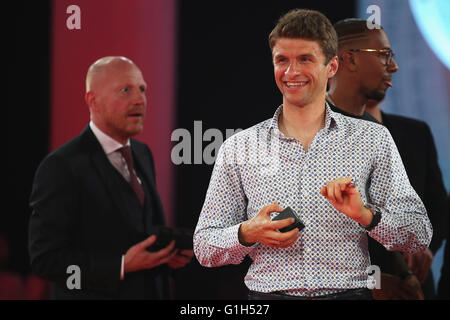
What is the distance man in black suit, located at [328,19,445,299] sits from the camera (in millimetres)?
2785

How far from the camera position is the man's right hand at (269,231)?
5.87ft

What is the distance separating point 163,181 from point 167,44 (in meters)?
0.84

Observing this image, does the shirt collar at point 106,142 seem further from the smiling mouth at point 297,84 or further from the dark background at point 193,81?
the smiling mouth at point 297,84

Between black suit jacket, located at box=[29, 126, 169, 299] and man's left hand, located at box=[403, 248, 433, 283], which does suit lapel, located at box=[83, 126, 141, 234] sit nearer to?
black suit jacket, located at box=[29, 126, 169, 299]

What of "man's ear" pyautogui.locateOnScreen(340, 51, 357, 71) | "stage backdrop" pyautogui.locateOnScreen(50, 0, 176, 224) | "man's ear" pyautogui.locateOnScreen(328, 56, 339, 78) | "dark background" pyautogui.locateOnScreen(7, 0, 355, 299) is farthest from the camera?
"dark background" pyautogui.locateOnScreen(7, 0, 355, 299)

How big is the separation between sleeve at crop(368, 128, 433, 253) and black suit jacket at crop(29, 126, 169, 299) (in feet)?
4.53

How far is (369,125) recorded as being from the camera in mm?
2041

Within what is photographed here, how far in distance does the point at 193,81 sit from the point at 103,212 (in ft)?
3.82

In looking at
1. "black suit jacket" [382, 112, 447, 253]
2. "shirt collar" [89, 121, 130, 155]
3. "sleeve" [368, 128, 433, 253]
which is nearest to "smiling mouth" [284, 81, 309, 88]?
"sleeve" [368, 128, 433, 253]

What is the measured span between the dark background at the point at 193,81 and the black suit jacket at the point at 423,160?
92 cm

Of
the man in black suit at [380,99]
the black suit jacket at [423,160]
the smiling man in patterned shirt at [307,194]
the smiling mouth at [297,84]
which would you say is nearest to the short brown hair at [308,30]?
the smiling man in patterned shirt at [307,194]

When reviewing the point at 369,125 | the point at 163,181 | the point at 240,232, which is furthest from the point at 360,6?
the point at 240,232
